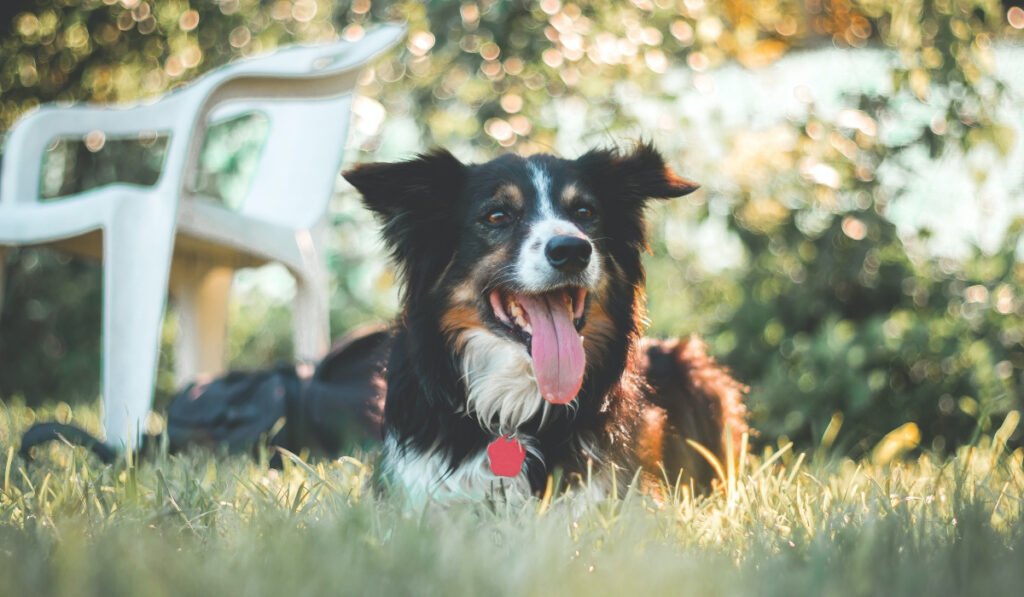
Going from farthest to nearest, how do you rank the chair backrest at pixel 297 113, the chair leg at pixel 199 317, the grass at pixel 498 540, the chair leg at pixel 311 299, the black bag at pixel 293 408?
1. the chair leg at pixel 199 317
2. the chair leg at pixel 311 299
3. the chair backrest at pixel 297 113
4. the black bag at pixel 293 408
5. the grass at pixel 498 540

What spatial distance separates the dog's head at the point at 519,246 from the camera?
216cm

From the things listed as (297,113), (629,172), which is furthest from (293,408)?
(297,113)

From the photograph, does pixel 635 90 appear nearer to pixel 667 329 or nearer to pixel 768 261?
pixel 768 261

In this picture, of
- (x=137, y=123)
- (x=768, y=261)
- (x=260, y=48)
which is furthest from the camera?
(x=260, y=48)

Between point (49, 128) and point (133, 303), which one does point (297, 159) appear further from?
point (133, 303)

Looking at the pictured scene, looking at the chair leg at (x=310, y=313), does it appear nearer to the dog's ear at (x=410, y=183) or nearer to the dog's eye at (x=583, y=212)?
the dog's ear at (x=410, y=183)

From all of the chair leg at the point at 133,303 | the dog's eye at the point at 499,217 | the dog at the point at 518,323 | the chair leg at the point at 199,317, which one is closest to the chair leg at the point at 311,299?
the chair leg at the point at 199,317

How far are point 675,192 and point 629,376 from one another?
0.55m

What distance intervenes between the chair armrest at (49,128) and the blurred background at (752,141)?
3.26 ft

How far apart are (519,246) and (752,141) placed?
99.3 inches

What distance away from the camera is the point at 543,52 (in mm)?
3705

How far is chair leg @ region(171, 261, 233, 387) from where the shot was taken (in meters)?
3.64

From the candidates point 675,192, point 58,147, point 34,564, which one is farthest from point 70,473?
point 58,147

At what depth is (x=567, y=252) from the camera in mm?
2092
